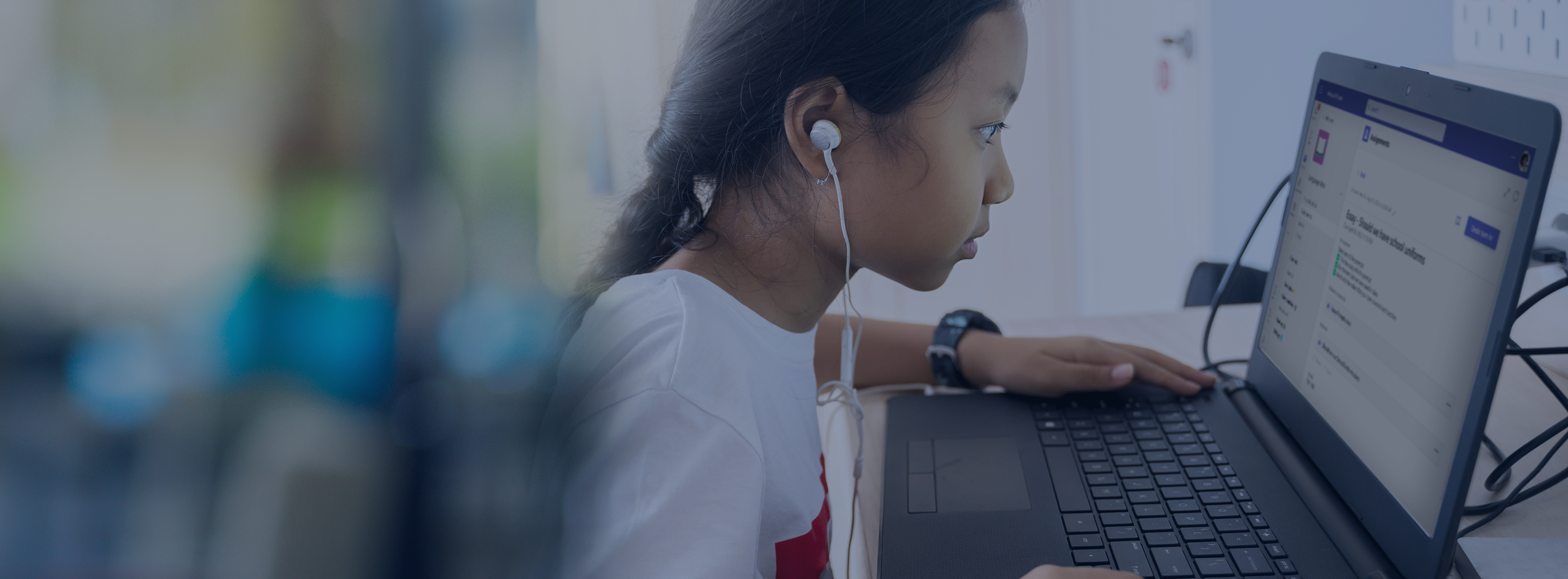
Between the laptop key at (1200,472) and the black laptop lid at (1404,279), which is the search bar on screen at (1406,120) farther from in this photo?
the laptop key at (1200,472)

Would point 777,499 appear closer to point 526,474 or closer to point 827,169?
point 827,169

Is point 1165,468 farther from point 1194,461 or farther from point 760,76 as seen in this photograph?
point 760,76

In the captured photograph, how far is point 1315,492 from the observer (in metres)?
0.53

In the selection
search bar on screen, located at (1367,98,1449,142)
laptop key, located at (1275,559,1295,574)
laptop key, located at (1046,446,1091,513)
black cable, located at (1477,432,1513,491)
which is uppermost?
search bar on screen, located at (1367,98,1449,142)

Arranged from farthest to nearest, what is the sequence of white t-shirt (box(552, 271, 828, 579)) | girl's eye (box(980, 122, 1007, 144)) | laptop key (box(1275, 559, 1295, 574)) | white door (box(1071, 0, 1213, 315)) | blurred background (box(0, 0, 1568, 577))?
white door (box(1071, 0, 1213, 315))
girl's eye (box(980, 122, 1007, 144))
laptop key (box(1275, 559, 1295, 574))
white t-shirt (box(552, 271, 828, 579))
blurred background (box(0, 0, 1568, 577))

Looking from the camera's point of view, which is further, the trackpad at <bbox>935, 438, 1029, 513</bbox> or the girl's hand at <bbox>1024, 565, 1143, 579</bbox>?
the trackpad at <bbox>935, 438, 1029, 513</bbox>

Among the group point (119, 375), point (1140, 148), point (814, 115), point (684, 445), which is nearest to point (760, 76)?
point (814, 115)

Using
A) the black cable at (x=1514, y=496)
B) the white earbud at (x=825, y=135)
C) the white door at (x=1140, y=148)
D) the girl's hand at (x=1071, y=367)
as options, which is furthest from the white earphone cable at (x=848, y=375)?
the white door at (x=1140, y=148)

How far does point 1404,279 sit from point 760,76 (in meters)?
0.38

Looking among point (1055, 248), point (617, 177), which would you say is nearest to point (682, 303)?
point (617, 177)

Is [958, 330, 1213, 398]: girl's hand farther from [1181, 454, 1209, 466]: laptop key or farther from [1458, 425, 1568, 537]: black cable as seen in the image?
[1458, 425, 1568, 537]: black cable

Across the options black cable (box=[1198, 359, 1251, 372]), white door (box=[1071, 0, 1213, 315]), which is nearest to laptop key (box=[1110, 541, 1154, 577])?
black cable (box=[1198, 359, 1251, 372])

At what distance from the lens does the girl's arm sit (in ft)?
2.34

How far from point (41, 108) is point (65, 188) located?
0.04 feet
